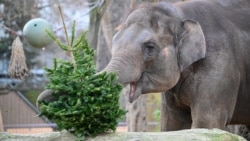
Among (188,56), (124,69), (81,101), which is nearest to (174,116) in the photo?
(188,56)

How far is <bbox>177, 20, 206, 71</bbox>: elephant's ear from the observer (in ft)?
25.6

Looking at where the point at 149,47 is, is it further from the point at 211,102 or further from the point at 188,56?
the point at 211,102

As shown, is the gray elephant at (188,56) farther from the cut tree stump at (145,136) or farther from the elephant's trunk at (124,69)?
the cut tree stump at (145,136)

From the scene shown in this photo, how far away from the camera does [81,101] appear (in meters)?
5.18

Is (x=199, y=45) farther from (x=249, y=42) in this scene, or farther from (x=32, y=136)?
(x=32, y=136)

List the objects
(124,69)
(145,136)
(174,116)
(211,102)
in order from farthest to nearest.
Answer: (174,116)
(211,102)
(124,69)
(145,136)

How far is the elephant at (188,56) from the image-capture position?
7727mm

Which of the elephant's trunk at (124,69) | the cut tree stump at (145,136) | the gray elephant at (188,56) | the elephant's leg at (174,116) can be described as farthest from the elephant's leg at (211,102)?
the cut tree stump at (145,136)

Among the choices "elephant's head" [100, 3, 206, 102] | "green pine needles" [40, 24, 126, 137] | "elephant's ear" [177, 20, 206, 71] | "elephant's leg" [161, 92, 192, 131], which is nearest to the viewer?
"green pine needles" [40, 24, 126, 137]

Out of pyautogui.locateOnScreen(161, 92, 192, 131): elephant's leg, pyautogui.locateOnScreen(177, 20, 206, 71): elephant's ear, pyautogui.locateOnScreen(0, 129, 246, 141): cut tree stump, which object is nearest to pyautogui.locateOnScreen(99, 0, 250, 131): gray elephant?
pyautogui.locateOnScreen(177, 20, 206, 71): elephant's ear

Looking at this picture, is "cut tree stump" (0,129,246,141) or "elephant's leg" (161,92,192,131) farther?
"elephant's leg" (161,92,192,131)

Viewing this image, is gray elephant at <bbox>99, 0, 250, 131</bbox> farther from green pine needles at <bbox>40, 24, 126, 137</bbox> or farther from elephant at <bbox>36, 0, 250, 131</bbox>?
green pine needles at <bbox>40, 24, 126, 137</bbox>

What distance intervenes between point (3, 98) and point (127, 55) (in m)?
16.4

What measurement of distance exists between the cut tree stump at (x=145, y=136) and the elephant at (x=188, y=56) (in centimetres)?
207
